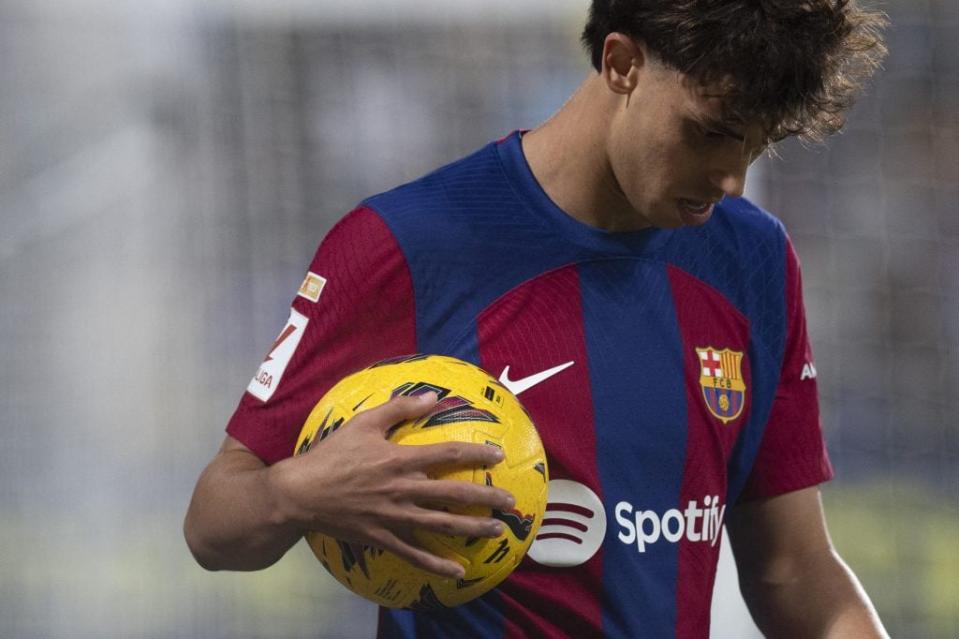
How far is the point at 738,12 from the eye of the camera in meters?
1.73

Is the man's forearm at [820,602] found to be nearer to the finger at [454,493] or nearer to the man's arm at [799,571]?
the man's arm at [799,571]

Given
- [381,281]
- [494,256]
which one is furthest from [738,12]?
[381,281]

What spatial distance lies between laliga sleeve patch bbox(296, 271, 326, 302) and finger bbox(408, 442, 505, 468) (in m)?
0.37

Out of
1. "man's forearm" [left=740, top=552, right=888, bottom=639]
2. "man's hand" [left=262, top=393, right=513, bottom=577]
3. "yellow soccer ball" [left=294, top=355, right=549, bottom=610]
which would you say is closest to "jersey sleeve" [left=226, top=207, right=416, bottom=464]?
"yellow soccer ball" [left=294, top=355, right=549, bottom=610]

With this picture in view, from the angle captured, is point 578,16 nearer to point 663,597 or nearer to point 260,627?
point 260,627

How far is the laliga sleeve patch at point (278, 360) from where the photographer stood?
183 centimetres

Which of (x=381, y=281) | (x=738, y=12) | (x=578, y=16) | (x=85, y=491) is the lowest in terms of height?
(x=85, y=491)

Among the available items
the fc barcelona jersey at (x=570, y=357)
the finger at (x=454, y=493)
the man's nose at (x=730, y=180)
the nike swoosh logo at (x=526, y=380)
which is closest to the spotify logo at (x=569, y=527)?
the fc barcelona jersey at (x=570, y=357)

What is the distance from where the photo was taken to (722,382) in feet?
6.53

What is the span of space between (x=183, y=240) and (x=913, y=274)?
2631 mm

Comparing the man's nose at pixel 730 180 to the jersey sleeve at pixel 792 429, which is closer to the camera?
the man's nose at pixel 730 180

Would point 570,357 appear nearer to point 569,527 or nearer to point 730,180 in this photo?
point 569,527

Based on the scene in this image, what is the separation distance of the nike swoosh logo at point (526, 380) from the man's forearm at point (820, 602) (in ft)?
1.72

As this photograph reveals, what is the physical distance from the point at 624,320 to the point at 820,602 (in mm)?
550
